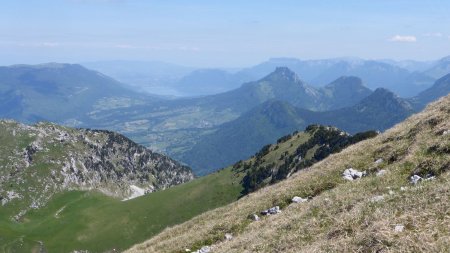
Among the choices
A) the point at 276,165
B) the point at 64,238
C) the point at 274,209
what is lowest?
the point at 64,238

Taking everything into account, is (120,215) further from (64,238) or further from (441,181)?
(441,181)

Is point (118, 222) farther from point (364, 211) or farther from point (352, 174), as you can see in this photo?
point (364, 211)

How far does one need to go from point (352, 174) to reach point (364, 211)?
13.6m

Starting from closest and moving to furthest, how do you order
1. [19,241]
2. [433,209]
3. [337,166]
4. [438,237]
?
[438,237] < [433,209] < [337,166] < [19,241]

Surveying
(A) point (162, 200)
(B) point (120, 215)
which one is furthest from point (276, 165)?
(B) point (120, 215)

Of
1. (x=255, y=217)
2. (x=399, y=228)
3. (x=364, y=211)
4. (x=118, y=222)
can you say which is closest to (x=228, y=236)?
(x=255, y=217)

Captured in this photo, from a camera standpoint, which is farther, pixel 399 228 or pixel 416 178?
pixel 416 178

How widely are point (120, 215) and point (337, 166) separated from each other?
16078 centimetres

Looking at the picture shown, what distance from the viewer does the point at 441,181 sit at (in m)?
20.1

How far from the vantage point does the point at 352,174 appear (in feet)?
103

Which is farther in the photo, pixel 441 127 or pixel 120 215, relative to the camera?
pixel 120 215

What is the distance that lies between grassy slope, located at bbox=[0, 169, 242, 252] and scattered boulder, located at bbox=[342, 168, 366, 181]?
14117 cm

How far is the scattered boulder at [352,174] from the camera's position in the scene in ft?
101

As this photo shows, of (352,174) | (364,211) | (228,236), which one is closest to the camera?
(364,211)
